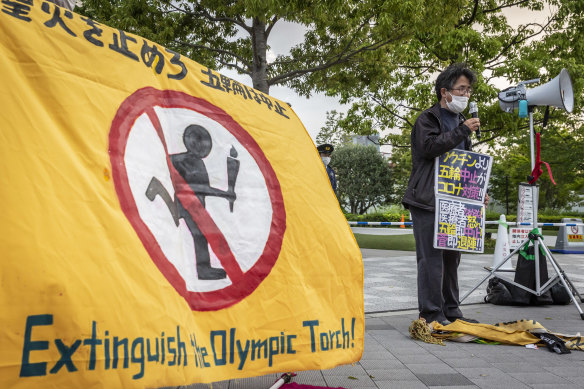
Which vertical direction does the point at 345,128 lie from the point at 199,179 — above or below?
above

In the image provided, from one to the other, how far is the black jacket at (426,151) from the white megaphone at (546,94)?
5.40 feet

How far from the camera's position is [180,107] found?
182 centimetres

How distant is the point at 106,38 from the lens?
1.66m

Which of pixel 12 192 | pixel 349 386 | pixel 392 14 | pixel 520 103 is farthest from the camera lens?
pixel 392 14

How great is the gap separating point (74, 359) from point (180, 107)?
3.15 feet

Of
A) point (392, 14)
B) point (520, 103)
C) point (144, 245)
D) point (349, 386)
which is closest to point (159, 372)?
point (144, 245)

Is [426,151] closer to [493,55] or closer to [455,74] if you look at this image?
→ [455,74]

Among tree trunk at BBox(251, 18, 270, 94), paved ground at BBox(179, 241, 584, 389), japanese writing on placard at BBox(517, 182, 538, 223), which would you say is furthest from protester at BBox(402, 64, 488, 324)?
tree trunk at BBox(251, 18, 270, 94)

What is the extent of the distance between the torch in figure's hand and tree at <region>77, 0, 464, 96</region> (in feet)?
17.2

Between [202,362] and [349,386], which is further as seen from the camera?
[349,386]

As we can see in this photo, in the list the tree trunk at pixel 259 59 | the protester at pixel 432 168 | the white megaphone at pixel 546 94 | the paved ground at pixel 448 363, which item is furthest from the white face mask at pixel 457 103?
the tree trunk at pixel 259 59

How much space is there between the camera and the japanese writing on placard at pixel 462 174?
149 inches

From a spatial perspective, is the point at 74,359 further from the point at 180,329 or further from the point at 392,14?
the point at 392,14

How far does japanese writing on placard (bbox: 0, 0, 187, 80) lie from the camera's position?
141 centimetres
